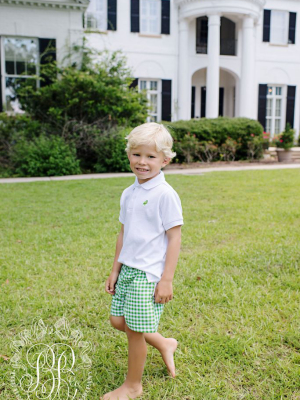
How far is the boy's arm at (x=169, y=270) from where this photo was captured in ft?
5.99

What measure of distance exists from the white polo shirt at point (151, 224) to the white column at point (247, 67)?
1493 cm

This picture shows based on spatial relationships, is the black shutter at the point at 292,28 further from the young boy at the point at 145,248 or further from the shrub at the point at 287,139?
the young boy at the point at 145,248

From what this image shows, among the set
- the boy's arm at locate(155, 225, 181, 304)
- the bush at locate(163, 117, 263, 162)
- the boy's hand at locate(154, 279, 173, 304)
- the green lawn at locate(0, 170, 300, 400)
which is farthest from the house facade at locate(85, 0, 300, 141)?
the boy's hand at locate(154, 279, 173, 304)

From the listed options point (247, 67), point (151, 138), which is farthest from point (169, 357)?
point (247, 67)

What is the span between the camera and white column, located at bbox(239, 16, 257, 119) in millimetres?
15484

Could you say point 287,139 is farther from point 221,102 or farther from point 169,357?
point 169,357

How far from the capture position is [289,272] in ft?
10.9

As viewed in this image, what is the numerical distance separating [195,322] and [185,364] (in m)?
0.42

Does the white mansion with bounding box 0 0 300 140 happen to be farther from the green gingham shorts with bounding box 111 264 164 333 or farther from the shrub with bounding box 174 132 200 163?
the green gingham shorts with bounding box 111 264 164 333

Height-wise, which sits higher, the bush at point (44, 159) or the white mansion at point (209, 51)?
the white mansion at point (209, 51)

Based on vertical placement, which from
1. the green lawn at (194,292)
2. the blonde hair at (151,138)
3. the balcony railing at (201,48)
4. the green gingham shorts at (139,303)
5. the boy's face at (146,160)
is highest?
the balcony railing at (201,48)

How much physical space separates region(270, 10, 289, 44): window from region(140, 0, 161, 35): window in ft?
16.6

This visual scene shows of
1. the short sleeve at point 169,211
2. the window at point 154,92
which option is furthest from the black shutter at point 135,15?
the short sleeve at point 169,211

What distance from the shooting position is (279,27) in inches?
682
